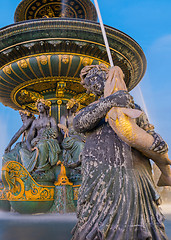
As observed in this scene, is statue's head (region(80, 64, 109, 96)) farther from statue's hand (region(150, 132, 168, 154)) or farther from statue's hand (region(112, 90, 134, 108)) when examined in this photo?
statue's hand (region(150, 132, 168, 154))

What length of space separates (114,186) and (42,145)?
3413 millimetres

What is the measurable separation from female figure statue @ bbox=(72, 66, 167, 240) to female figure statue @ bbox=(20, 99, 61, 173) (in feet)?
10.3

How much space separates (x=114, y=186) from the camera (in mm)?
1329

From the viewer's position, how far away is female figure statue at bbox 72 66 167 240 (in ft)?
4.06

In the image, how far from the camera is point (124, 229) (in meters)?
1.22

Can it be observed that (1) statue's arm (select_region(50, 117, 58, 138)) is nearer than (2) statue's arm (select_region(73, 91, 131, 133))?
No

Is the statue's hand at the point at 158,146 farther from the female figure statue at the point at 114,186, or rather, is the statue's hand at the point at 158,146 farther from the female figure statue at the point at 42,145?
the female figure statue at the point at 42,145

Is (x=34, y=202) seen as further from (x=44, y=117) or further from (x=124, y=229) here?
(x=124, y=229)

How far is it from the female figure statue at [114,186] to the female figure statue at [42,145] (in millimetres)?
3125

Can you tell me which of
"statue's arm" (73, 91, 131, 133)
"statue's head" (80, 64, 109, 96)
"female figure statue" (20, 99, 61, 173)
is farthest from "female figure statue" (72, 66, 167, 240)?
"female figure statue" (20, 99, 61, 173)

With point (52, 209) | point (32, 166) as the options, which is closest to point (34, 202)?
point (52, 209)

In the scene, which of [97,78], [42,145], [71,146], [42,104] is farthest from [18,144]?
[97,78]

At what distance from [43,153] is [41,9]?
5194 millimetres

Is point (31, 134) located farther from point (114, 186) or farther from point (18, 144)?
point (114, 186)
